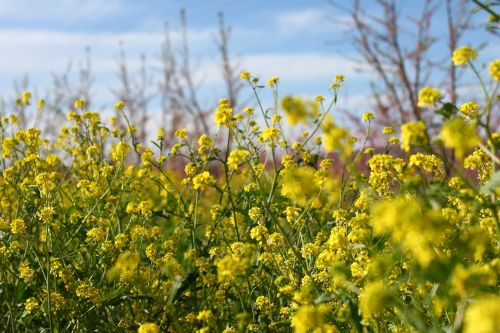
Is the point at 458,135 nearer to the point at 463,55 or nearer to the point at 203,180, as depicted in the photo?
the point at 463,55

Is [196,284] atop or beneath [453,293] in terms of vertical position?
beneath

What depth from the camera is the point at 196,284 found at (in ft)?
11.9

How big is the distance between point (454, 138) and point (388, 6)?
9294mm

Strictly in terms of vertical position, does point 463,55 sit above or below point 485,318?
above

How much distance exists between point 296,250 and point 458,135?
4.19 feet

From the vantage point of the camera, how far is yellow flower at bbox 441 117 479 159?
1.88 meters

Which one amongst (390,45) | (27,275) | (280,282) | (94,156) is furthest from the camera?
(390,45)

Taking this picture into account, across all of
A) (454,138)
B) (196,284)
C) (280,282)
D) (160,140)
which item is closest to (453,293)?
(454,138)

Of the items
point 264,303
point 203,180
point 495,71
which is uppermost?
point 495,71

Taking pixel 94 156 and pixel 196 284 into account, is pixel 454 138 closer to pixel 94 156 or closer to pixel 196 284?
pixel 196 284

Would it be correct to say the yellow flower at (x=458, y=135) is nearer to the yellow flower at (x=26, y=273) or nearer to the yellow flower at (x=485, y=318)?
the yellow flower at (x=485, y=318)

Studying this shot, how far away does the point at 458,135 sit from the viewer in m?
1.88

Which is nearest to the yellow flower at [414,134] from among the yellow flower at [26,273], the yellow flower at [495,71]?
the yellow flower at [495,71]

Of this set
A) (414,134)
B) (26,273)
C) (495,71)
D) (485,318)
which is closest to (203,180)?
(26,273)
